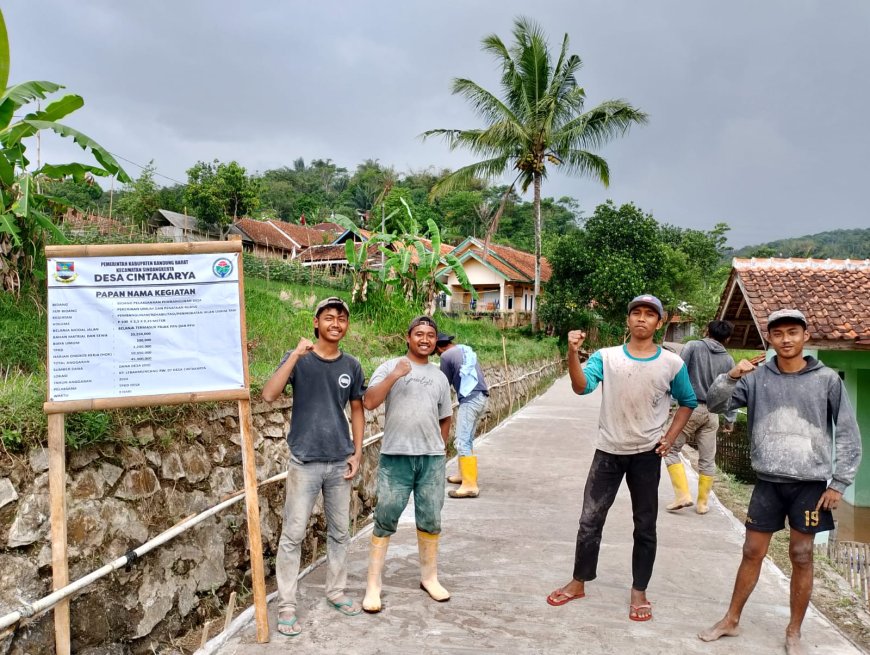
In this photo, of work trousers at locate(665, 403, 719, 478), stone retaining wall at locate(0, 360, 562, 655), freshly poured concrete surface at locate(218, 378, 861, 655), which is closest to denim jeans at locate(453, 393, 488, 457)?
freshly poured concrete surface at locate(218, 378, 861, 655)

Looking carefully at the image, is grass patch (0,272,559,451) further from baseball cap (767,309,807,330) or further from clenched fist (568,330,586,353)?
baseball cap (767,309,807,330)

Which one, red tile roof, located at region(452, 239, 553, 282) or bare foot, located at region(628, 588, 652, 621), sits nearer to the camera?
bare foot, located at region(628, 588, 652, 621)

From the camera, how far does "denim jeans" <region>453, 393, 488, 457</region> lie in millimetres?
6665

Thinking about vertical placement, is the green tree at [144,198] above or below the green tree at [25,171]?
above

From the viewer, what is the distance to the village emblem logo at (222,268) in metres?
3.50

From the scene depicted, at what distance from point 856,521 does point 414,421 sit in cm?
815

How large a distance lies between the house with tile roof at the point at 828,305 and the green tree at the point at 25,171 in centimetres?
767

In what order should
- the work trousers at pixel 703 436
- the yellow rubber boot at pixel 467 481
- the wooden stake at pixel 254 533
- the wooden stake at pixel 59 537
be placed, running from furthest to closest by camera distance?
the yellow rubber boot at pixel 467 481 < the work trousers at pixel 703 436 < the wooden stake at pixel 254 533 < the wooden stake at pixel 59 537

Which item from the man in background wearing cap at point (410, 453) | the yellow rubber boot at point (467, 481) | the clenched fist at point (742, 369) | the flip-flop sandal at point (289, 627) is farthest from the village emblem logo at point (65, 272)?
the yellow rubber boot at point (467, 481)

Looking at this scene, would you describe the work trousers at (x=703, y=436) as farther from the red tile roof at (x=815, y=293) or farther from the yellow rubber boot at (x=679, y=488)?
the red tile roof at (x=815, y=293)

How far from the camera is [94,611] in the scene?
11.0 ft

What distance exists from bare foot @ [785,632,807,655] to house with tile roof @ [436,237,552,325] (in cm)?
2664

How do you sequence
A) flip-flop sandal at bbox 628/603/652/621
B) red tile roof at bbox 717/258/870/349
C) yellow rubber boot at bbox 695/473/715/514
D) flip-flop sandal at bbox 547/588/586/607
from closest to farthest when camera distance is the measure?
flip-flop sandal at bbox 628/603/652/621
flip-flop sandal at bbox 547/588/586/607
yellow rubber boot at bbox 695/473/715/514
red tile roof at bbox 717/258/870/349

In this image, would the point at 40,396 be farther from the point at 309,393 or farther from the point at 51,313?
the point at 309,393
